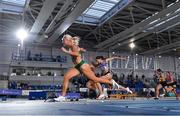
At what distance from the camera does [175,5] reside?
1519 cm

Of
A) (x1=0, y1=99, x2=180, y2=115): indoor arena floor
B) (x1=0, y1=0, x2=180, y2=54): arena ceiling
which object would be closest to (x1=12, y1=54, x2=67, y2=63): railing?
(x1=0, y1=0, x2=180, y2=54): arena ceiling

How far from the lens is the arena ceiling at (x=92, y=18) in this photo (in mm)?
16734

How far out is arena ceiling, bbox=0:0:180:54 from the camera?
54.9ft

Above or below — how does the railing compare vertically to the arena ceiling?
below

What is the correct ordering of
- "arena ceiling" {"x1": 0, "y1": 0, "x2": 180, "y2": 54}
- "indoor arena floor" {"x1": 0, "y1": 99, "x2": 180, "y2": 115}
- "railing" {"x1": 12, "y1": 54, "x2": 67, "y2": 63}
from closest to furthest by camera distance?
"indoor arena floor" {"x1": 0, "y1": 99, "x2": 180, "y2": 115} < "arena ceiling" {"x1": 0, "y1": 0, "x2": 180, "y2": 54} < "railing" {"x1": 12, "y1": 54, "x2": 67, "y2": 63}

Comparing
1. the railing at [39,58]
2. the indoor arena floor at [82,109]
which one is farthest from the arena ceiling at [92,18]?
the indoor arena floor at [82,109]

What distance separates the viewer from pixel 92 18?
22453mm

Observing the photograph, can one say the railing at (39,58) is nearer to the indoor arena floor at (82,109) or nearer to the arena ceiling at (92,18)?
the arena ceiling at (92,18)

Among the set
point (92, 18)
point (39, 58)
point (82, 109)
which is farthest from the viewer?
point (39, 58)

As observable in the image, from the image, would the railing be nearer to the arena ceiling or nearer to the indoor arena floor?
the arena ceiling

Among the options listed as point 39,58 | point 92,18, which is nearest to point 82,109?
point 92,18

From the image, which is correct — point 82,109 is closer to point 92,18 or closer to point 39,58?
point 92,18

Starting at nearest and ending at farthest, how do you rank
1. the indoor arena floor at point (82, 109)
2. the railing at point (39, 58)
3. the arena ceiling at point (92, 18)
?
the indoor arena floor at point (82, 109)
the arena ceiling at point (92, 18)
the railing at point (39, 58)

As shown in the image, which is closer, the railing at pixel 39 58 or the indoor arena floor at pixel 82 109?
the indoor arena floor at pixel 82 109
